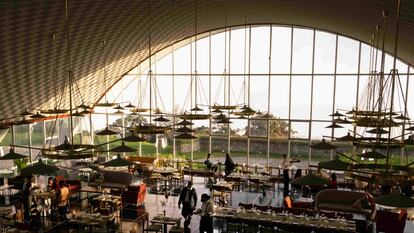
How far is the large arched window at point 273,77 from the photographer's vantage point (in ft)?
70.2

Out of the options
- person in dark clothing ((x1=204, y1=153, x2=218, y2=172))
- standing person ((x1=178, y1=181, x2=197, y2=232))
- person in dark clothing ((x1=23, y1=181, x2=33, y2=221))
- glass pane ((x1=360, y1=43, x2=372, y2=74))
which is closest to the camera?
standing person ((x1=178, y1=181, x2=197, y2=232))

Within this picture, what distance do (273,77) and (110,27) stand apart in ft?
31.6

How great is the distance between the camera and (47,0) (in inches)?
436

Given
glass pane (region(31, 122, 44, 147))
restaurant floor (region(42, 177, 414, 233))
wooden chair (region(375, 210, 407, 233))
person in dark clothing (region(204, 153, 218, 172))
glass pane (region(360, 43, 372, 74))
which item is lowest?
restaurant floor (region(42, 177, 414, 233))

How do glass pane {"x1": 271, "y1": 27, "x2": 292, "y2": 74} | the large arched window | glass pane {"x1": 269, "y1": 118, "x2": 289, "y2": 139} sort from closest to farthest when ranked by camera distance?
the large arched window → glass pane {"x1": 271, "y1": 27, "x2": 292, "y2": 74} → glass pane {"x1": 269, "y1": 118, "x2": 289, "y2": 139}

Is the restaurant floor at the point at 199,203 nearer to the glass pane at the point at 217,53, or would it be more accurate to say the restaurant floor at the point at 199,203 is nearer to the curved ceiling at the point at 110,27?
the curved ceiling at the point at 110,27

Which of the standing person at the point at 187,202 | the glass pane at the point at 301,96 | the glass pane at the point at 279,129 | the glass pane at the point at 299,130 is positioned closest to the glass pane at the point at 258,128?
the glass pane at the point at 279,129

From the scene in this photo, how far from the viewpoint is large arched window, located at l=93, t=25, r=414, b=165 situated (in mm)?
21391

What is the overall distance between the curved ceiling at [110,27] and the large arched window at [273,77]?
0.99 m

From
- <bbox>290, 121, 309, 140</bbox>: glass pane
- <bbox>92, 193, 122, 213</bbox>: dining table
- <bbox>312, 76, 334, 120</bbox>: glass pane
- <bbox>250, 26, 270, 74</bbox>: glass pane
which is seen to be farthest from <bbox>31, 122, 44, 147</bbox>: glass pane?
<bbox>312, 76, 334, 120</bbox>: glass pane

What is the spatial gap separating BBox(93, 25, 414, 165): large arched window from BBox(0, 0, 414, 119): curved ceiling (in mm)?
992

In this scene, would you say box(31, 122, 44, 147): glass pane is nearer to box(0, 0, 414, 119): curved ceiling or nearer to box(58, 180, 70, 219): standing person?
box(0, 0, 414, 119): curved ceiling

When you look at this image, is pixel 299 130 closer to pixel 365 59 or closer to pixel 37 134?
pixel 365 59

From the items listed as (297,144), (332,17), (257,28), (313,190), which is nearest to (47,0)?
(332,17)
